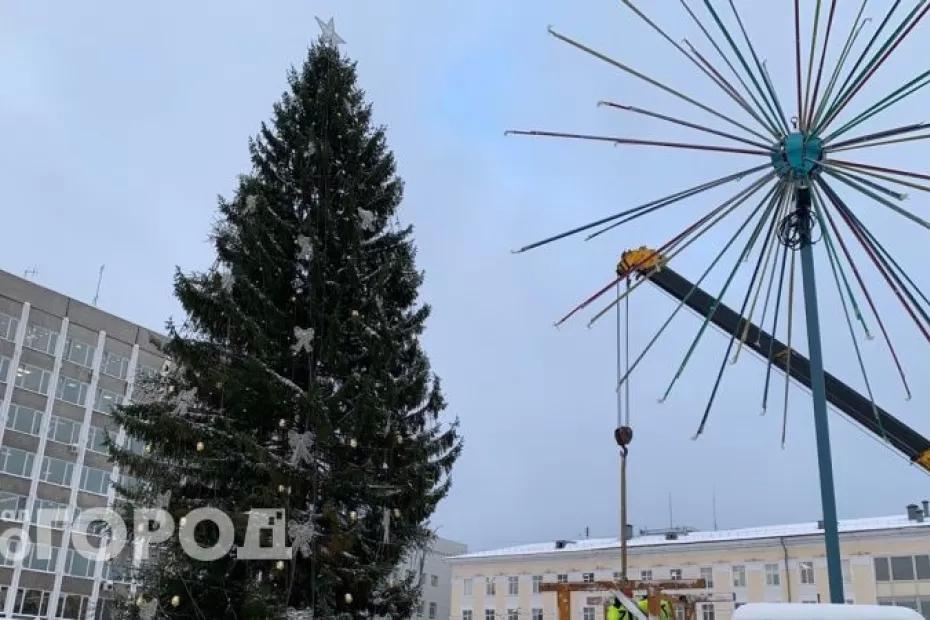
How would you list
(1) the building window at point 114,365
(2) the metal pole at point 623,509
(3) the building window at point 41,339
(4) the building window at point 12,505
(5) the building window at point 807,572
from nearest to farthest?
(2) the metal pole at point 623,509, (4) the building window at point 12,505, (3) the building window at point 41,339, (5) the building window at point 807,572, (1) the building window at point 114,365

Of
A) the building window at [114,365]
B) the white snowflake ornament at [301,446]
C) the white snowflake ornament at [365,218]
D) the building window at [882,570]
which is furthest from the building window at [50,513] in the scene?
the building window at [882,570]

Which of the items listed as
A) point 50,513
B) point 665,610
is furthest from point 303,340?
point 50,513

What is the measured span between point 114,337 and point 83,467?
7.64 metres

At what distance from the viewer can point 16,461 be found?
45594 mm

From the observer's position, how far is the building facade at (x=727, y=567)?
154 ft

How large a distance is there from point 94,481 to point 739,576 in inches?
1376

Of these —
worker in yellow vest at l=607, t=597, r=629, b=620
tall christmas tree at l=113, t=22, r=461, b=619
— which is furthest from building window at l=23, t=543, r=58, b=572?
worker in yellow vest at l=607, t=597, r=629, b=620

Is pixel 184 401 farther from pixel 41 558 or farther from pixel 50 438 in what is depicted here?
pixel 50 438

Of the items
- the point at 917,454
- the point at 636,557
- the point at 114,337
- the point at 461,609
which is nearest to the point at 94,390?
the point at 114,337

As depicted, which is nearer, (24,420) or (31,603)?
(31,603)

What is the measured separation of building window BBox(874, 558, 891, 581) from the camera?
47.0 meters

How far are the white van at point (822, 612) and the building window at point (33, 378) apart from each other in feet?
157

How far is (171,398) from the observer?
1477 cm

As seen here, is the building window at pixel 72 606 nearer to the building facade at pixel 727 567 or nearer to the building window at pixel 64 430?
the building window at pixel 64 430
